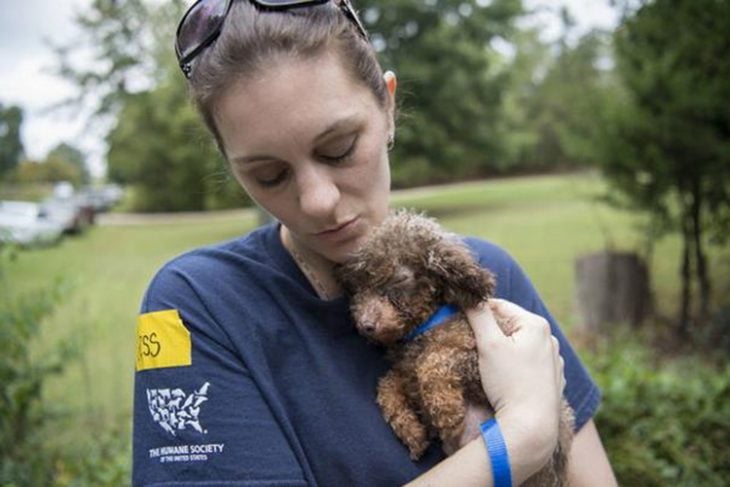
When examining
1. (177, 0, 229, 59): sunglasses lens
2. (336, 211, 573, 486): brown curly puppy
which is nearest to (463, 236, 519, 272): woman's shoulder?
(336, 211, 573, 486): brown curly puppy

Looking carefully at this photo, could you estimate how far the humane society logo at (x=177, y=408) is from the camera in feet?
5.08

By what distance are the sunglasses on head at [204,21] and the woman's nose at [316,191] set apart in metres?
0.43

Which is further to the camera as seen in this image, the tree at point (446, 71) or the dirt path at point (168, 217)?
the dirt path at point (168, 217)

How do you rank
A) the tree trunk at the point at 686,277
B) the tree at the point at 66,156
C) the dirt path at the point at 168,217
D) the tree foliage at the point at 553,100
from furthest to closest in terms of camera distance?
the dirt path at the point at 168,217 < the tree at the point at 66,156 < the tree foliage at the point at 553,100 < the tree trunk at the point at 686,277

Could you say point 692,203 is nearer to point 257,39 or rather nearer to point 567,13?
point 567,13

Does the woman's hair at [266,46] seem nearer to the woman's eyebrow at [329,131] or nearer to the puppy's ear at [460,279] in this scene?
the woman's eyebrow at [329,131]

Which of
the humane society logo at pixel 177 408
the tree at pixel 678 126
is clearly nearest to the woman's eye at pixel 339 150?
the humane society logo at pixel 177 408

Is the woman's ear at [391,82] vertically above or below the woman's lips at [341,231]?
above

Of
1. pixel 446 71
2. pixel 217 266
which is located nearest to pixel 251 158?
pixel 217 266

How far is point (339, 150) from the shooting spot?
1775mm

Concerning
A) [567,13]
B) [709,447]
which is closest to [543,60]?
[567,13]

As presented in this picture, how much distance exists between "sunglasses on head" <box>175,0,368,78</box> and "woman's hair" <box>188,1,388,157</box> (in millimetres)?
18

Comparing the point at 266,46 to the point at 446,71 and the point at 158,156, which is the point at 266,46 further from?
the point at 158,156

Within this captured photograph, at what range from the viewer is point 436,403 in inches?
68.4
